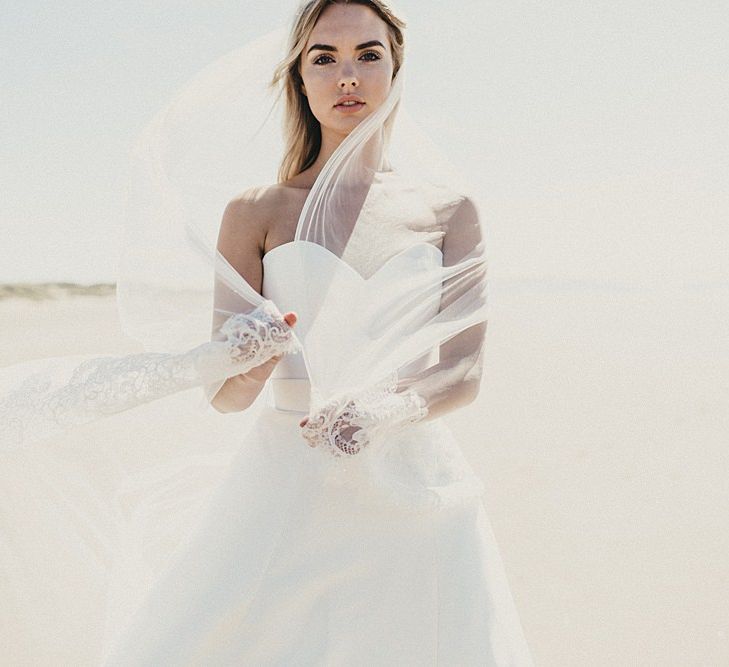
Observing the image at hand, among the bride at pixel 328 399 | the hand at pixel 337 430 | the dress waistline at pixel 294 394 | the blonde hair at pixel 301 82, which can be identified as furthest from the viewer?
the blonde hair at pixel 301 82

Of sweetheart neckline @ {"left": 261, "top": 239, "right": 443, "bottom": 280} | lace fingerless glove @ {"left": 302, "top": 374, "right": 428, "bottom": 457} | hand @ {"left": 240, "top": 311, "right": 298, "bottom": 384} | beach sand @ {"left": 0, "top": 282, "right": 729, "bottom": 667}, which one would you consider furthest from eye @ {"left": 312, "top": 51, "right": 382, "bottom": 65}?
beach sand @ {"left": 0, "top": 282, "right": 729, "bottom": 667}

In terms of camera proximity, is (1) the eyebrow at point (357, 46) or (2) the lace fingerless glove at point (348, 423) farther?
(1) the eyebrow at point (357, 46)

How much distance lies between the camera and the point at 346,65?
2561mm

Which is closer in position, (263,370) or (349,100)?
(263,370)

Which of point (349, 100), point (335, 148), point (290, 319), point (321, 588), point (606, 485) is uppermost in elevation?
point (349, 100)

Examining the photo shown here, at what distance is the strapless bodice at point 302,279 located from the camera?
2400mm

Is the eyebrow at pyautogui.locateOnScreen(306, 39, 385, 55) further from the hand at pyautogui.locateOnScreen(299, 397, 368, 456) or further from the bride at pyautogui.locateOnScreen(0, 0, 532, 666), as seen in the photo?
the hand at pyautogui.locateOnScreen(299, 397, 368, 456)

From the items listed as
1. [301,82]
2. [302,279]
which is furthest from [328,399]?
[301,82]

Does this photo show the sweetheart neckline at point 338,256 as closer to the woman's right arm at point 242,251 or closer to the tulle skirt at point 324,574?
the woman's right arm at point 242,251

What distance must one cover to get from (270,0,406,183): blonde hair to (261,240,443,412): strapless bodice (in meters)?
0.45

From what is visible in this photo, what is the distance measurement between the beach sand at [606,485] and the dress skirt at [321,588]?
5.54ft

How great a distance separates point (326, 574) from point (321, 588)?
0.13 feet

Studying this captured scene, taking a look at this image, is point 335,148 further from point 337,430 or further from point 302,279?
point 337,430

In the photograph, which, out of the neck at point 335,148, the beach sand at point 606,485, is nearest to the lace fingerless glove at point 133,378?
the neck at point 335,148
